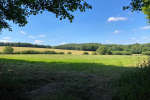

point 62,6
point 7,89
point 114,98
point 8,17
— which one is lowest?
point 114,98

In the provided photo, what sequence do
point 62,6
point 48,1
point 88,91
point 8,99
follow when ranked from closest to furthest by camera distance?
point 8,99, point 88,91, point 48,1, point 62,6

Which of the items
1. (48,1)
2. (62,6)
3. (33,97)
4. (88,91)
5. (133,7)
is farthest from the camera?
(133,7)

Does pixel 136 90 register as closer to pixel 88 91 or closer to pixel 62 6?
pixel 88 91

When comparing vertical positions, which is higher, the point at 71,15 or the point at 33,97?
the point at 71,15

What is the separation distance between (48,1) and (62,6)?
2.87ft

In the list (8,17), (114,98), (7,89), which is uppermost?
(8,17)

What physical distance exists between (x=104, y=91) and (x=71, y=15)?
16.1ft

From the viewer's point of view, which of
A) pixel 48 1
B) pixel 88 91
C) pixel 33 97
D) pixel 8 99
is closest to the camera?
pixel 8 99

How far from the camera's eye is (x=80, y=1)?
625cm

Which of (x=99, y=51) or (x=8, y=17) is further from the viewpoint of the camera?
(x=99, y=51)

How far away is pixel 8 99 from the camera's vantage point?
3.54 metres

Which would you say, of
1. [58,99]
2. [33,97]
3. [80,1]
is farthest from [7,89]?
[80,1]

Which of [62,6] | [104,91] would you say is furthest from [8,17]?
[104,91]

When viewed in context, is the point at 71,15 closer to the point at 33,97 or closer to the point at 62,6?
the point at 62,6
